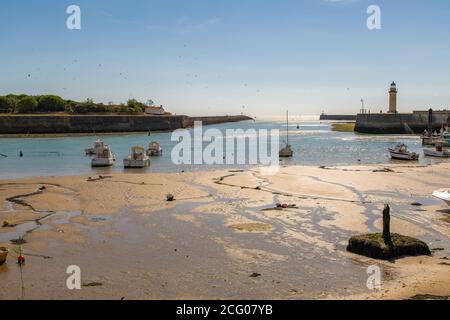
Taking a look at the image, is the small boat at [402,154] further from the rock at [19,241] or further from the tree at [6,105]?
the tree at [6,105]

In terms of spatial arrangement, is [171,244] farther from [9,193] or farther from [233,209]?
[9,193]

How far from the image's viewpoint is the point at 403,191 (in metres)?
28.3

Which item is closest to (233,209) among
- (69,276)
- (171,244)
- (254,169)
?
(171,244)

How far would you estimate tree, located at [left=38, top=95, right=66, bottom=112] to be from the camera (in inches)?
5025

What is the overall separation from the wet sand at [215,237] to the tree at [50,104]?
101m

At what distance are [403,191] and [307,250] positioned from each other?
14270 mm

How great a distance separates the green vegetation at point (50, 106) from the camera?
12453cm

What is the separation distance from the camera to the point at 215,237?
58.5 ft

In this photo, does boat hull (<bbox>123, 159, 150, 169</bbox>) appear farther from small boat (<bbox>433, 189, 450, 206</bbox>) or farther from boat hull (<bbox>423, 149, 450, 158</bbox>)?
boat hull (<bbox>423, 149, 450, 158</bbox>)

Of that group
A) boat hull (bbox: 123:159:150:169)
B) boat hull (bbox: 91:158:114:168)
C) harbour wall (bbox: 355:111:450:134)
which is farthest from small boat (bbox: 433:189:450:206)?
A: harbour wall (bbox: 355:111:450:134)

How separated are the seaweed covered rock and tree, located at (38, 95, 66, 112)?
404 ft

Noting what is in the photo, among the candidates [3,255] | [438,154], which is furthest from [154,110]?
[3,255]

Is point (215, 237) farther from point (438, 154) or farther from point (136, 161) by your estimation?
point (438, 154)

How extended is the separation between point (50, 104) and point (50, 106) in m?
0.53
